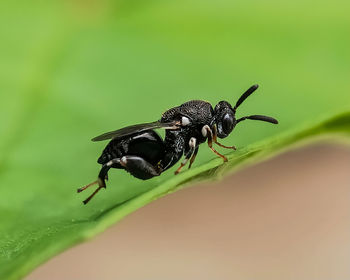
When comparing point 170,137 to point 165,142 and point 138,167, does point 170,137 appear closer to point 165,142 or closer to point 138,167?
point 165,142

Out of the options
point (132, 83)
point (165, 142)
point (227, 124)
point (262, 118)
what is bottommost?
point (262, 118)

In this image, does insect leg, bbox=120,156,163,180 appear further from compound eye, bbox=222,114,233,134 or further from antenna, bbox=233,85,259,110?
antenna, bbox=233,85,259,110

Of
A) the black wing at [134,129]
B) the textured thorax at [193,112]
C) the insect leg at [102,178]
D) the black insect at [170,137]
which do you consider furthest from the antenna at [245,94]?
the insect leg at [102,178]

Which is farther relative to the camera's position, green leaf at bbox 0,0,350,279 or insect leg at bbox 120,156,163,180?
insect leg at bbox 120,156,163,180

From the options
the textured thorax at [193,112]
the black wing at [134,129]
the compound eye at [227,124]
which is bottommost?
the compound eye at [227,124]

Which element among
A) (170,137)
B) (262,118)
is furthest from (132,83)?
(262,118)

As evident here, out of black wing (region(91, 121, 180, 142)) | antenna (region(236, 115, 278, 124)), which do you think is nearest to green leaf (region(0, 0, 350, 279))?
antenna (region(236, 115, 278, 124))

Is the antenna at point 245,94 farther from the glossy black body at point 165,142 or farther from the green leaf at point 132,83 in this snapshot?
the glossy black body at point 165,142

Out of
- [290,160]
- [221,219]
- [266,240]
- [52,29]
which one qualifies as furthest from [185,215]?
[52,29]

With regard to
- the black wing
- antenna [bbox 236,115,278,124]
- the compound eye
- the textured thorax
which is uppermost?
the textured thorax
